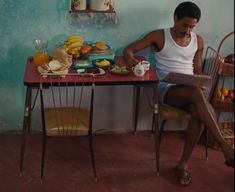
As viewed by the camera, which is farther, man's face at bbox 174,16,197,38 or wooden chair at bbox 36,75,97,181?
man's face at bbox 174,16,197,38

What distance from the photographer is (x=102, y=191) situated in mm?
2172

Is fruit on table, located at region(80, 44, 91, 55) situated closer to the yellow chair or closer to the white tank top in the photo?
the yellow chair

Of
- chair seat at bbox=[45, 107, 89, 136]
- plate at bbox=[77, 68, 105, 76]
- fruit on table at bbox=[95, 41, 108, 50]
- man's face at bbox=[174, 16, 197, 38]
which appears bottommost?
chair seat at bbox=[45, 107, 89, 136]

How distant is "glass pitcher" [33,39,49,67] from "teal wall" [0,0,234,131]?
0.09 metres

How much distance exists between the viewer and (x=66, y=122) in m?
2.16

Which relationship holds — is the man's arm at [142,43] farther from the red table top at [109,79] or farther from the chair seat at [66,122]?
the chair seat at [66,122]

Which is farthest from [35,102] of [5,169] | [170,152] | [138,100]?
[170,152]

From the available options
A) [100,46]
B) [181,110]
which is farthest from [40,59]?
[181,110]

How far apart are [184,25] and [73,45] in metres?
0.72

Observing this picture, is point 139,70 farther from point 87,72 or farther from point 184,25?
point 184,25

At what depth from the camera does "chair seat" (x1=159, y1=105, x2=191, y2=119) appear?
92.1 inches

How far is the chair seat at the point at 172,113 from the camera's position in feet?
7.68

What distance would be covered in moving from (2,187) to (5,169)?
188 mm

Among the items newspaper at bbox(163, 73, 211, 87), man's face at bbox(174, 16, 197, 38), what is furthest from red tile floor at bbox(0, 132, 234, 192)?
man's face at bbox(174, 16, 197, 38)
